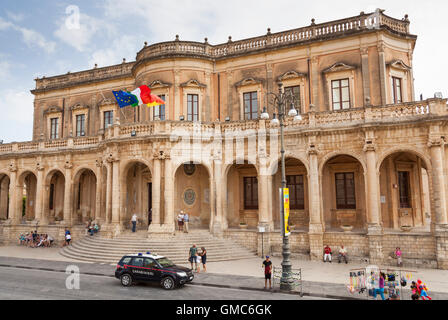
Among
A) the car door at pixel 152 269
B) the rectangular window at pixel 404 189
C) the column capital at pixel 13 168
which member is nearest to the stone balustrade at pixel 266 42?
the rectangular window at pixel 404 189

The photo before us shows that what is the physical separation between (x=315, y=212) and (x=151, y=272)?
11.4 meters

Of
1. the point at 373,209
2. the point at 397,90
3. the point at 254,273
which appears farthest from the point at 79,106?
the point at 397,90

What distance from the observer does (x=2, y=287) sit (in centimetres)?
1473

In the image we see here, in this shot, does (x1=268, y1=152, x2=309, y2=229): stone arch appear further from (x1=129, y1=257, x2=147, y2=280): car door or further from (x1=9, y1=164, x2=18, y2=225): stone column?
(x1=9, y1=164, x2=18, y2=225): stone column

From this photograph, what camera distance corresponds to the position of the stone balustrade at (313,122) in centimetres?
1980

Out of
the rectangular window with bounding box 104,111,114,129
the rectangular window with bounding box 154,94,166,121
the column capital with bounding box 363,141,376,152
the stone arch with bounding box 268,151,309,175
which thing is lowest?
the stone arch with bounding box 268,151,309,175

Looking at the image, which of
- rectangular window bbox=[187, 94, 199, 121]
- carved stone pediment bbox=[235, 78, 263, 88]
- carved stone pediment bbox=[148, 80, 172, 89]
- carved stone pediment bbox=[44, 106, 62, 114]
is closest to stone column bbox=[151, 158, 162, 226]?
rectangular window bbox=[187, 94, 199, 121]

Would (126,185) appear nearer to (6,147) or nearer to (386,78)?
(6,147)

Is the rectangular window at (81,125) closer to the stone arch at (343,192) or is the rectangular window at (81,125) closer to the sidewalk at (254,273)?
the sidewalk at (254,273)

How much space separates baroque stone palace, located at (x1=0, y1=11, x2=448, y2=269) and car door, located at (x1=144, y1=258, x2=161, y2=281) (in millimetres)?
7596

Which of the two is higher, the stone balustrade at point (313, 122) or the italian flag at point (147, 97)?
the italian flag at point (147, 97)

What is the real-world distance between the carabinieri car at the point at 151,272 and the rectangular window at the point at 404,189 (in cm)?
A: 1621

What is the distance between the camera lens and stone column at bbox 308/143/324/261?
21.0m
